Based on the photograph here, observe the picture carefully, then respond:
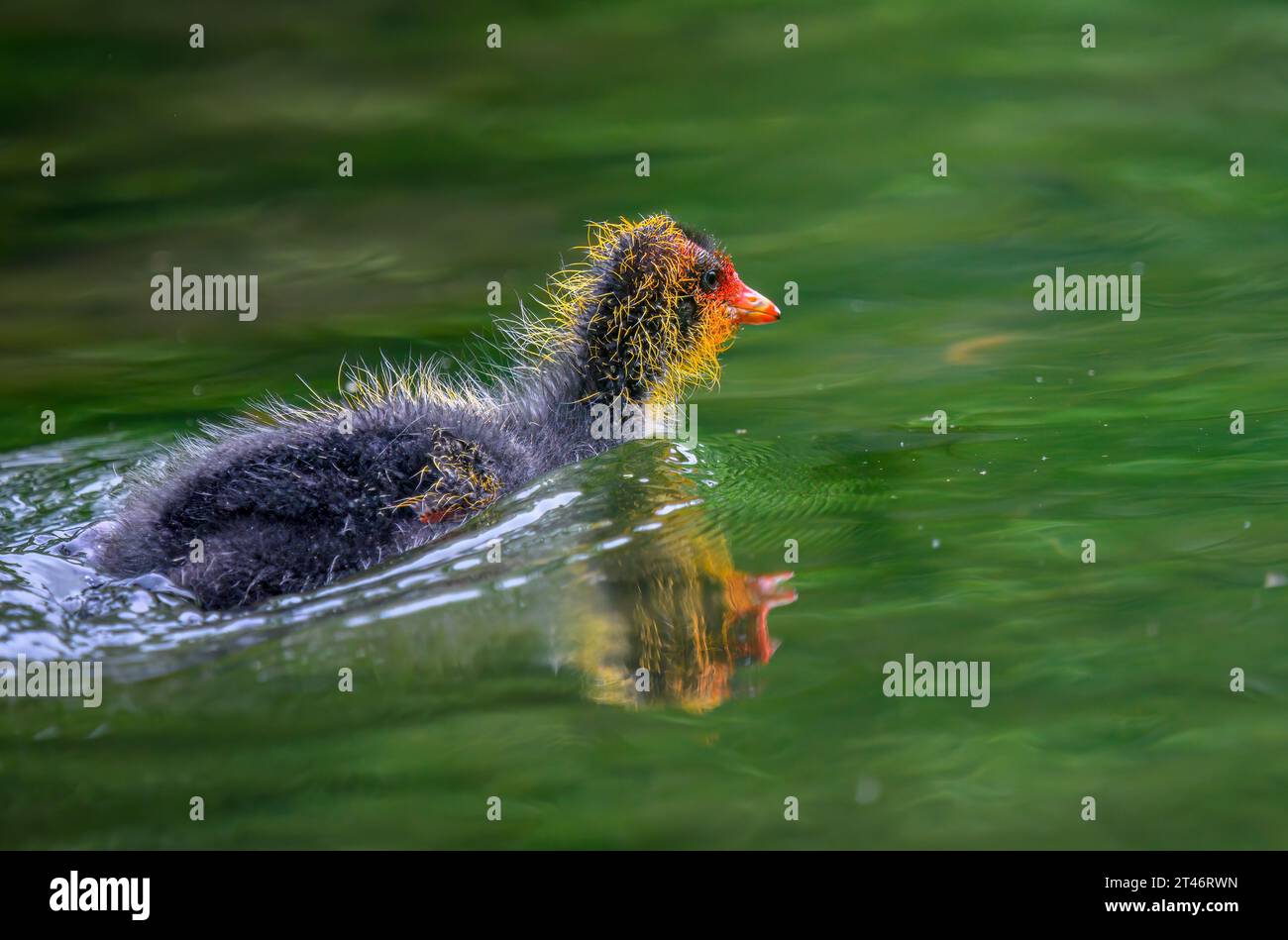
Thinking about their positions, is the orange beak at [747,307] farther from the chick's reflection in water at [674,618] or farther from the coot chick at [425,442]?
the chick's reflection in water at [674,618]

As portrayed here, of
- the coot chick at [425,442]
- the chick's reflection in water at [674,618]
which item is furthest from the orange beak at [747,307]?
the chick's reflection in water at [674,618]

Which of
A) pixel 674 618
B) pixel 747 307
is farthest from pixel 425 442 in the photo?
pixel 747 307

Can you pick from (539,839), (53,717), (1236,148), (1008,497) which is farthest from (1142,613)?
(1236,148)

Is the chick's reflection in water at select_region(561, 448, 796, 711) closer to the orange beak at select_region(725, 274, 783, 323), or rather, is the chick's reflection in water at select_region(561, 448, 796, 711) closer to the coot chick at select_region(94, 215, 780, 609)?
the coot chick at select_region(94, 215, 780, 609)

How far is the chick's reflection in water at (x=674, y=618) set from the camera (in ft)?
15.9

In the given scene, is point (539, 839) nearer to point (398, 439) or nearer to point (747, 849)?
point (747, 849)

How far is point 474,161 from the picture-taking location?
10.8 metres

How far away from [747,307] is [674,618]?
246 centimetres

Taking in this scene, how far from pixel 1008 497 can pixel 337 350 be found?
4.53 metres

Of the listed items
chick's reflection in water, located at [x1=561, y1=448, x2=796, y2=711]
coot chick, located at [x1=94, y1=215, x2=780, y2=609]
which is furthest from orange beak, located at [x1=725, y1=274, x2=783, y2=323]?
chick's reflection in water, located at [x1=561, y1=448, x2=796, y2=711]

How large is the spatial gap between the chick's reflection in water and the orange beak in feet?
4.50

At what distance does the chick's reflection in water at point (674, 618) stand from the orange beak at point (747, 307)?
137cm

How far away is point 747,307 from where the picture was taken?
7.41 meters

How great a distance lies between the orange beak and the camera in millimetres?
Result: 7402
